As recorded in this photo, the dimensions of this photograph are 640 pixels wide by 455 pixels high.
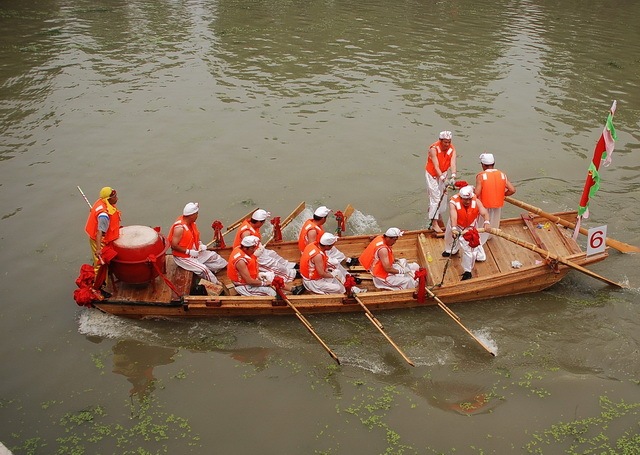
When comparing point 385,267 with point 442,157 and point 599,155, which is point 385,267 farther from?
point 599,155

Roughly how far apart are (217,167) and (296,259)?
221 inches

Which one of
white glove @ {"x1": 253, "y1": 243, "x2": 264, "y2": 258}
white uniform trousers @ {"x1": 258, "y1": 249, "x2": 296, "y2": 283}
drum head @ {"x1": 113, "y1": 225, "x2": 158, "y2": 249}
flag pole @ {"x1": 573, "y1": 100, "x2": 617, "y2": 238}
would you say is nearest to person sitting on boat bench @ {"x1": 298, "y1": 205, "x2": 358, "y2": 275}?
white uniform trousers @ {"x1": 258, "y1": 249, "x2": 296, "y2": 283}

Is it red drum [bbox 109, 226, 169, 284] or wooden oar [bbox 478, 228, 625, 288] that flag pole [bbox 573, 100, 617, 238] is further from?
red drum [bbox 109, 226, 169, 284]

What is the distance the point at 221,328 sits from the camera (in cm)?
1007

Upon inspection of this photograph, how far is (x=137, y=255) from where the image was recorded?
9625 millimetres

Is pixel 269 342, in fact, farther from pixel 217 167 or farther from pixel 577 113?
pixel 577 113

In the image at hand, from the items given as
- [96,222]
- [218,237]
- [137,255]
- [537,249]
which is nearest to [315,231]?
[218,237]

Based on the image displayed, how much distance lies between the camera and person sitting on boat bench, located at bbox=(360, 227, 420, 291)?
391 inches

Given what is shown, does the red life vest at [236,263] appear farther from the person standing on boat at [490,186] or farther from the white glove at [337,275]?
the person standing on boat at [490,186]

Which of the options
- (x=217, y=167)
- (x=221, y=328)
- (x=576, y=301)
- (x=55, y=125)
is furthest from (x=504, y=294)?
(x=55, y=125)

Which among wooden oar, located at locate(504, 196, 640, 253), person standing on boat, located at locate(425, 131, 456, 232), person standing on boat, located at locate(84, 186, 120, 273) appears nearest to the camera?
person standing on boat, located at locate(84, 186, 120, 273)

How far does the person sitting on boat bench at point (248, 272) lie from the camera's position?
31.9 feet

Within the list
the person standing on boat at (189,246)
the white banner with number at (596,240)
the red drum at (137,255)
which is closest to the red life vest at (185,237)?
the person standing on boat at (189,246)

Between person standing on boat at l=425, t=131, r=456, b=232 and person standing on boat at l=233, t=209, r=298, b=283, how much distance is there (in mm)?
3225
